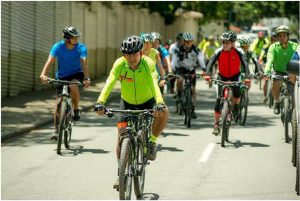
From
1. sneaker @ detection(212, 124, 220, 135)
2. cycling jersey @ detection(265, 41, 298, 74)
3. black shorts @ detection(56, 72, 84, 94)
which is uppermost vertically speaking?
cycling jersey @ detection(265, 41, 298, 74)

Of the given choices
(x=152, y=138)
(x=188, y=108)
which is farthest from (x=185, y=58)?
(x=152, y=138)

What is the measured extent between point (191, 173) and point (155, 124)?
121cm

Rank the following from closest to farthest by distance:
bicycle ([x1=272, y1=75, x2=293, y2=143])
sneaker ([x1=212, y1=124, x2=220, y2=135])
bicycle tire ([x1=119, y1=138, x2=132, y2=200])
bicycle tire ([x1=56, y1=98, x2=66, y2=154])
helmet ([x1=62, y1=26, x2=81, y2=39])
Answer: bicycle tire ([x1=119, y1=138, x2=132, y2=200])
bicycle tire ([x1=56, y1=98, x2=66, y2=154])
helmet ([x1=62, y1=26, x2=81, y2=39])
bicycle ([x1=272, y1=75, x2=293, y2=143])
sneaker ([x1=212, y1=124, x2=220, y2=135])

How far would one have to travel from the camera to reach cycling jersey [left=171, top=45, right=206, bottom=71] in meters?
16.3

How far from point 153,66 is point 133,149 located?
1.12 m

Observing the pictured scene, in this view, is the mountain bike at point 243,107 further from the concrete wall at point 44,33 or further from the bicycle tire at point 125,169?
the bicycle tire at point 125,169

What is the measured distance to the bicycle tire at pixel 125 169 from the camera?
24.7 ft

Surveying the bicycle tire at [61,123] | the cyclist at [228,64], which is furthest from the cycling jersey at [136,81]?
the cyclist at [228,64]

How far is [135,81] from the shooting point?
8.62 metres

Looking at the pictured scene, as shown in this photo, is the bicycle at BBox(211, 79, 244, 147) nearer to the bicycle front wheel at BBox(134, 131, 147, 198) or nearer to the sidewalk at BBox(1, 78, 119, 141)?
the sidewalk at BBox(1, 78, 119, 141)

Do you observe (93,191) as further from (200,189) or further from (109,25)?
(109,25)

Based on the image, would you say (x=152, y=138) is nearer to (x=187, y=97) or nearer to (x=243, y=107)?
(x=187, y=97)

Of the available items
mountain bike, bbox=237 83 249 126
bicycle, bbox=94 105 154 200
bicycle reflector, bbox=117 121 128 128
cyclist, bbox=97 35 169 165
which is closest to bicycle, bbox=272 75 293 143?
mountain bike, bbox=237 83 249 126

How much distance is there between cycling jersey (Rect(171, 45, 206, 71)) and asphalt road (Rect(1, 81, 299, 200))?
1.44 metres
